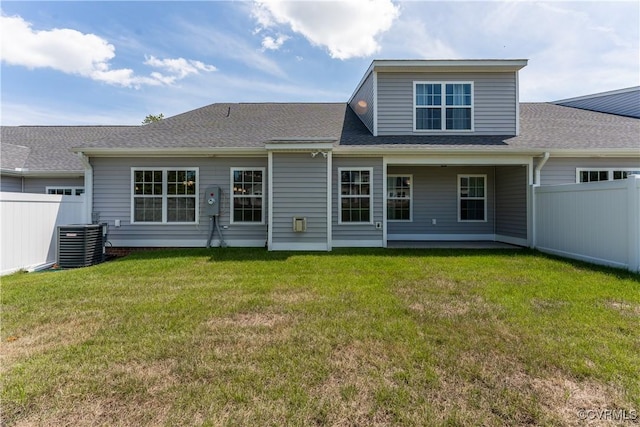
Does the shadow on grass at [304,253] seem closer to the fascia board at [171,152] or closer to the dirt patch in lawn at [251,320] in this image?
the fascia board at [171,152]

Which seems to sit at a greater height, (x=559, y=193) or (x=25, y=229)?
(x=559, y=193)

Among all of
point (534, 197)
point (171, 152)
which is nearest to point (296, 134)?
point (171, 152)

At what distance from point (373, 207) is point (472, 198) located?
4.49 metres

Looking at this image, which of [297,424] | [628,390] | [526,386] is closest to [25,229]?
[297,424]

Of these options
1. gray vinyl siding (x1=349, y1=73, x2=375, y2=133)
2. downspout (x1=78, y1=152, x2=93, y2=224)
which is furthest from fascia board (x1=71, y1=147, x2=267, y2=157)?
gray vinyl siding (x1=349, y1=73, x2=375, y2=133)

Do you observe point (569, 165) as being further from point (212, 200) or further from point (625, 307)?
point (212, 200)

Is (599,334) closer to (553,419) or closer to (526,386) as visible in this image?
(526,386)

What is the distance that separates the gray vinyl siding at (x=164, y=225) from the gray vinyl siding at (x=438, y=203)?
17.8 ft

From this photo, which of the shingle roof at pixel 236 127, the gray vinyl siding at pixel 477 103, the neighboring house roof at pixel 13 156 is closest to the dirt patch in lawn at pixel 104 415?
the shingle roof at pixel 236 127

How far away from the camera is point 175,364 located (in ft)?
9.25

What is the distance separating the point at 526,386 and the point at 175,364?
299cm

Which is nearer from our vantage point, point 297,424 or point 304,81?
point 297,424

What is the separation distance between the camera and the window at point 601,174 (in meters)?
9.38

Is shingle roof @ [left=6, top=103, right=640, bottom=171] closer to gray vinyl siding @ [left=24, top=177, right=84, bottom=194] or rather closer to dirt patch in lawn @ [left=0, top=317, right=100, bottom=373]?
gray vinyl siding @ [left=24, top=177, right=84, bottom=194]
